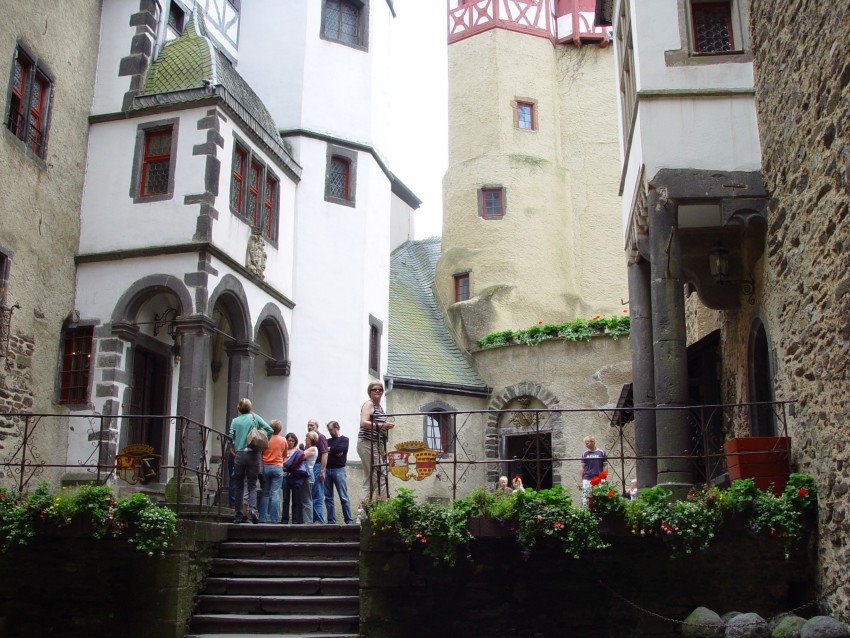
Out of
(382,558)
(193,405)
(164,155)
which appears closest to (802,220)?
(382,558)

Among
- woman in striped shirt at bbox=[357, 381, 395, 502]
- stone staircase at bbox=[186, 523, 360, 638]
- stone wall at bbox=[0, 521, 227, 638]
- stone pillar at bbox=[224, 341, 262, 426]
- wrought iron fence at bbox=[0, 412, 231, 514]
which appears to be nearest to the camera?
stone staircase at bbox=[186, 523, 360, 638]

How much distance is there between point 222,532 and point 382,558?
2.35 meters

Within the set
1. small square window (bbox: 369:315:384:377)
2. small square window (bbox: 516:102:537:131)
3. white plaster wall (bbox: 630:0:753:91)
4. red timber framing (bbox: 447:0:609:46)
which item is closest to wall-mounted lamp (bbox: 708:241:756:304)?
white plaster wall (bbox: 630:0:753:91)

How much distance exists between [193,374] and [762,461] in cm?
878

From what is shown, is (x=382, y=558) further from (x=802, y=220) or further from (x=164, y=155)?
(x=164, y=155)

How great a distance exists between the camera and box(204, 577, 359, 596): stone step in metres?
10.9

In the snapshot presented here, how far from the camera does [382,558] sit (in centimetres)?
1032

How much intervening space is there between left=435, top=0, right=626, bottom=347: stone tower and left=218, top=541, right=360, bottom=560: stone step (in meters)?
13.7

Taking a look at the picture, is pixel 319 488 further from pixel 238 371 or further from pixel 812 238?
pixel 812 238

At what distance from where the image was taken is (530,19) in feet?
92.2

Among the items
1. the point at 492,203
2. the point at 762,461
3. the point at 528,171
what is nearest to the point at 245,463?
the point at 762,461

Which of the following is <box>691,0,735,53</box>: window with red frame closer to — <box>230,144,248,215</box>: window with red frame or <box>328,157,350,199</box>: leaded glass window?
<box>230,144,248,215</box>: window with red frame

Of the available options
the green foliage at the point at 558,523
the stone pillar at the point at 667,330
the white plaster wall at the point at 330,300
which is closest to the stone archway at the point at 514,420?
the white plaster wall at the point at 330,300

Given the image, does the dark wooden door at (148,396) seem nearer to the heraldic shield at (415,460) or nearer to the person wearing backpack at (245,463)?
the person wearing backpack at (245,463)
